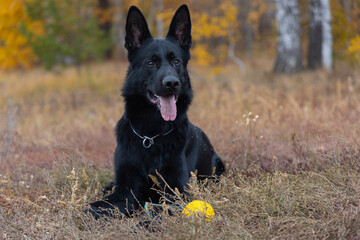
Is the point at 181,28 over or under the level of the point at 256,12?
under

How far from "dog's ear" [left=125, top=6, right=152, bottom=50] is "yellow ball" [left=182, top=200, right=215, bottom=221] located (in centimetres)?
153

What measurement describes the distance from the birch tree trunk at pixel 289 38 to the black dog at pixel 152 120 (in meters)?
6.28

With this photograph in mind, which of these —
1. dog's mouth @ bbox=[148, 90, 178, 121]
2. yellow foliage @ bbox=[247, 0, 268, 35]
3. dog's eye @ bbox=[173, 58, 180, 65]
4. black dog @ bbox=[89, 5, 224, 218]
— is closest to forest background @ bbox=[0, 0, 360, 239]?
black dog @ bbox=[89, 5, 224, 218]

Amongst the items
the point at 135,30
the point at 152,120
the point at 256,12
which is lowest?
the point at 152,120

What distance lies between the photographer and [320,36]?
9.32 metres

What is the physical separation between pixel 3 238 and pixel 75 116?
5.80 m

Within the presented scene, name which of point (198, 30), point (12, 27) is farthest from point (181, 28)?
point (12, 27)

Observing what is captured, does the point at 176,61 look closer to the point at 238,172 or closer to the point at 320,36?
the point at 238,172

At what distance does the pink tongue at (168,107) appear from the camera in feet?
10.4

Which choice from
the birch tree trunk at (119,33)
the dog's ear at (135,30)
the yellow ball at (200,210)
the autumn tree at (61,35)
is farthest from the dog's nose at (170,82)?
the birch tree trunk at (119,33)

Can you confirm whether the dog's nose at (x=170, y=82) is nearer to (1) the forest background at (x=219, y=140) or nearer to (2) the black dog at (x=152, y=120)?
(2) the black dog at (x=152, y=120)

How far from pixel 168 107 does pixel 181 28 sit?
788 mm

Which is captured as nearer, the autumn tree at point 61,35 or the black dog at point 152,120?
the black dog at point 152,120

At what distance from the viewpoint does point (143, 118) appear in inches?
132
